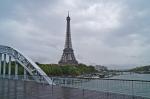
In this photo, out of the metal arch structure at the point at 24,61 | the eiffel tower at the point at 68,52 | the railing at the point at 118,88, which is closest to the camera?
the railing at the point at 118,88

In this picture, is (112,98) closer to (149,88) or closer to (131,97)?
(131,97)

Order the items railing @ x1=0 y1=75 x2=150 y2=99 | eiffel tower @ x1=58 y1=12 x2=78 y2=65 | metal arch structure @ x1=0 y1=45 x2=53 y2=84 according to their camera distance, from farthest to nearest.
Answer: eiffel tower @ x1=58 y1=12 x2=78 y2=65 < metal arch structure @ x1=0 y1=45 x2=53 y2=84 < railing @ x1=0 y1=75 x2=150 y2=99

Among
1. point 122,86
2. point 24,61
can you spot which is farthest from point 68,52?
point 122,86

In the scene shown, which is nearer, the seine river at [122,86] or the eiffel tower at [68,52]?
the seine river at [122,86]

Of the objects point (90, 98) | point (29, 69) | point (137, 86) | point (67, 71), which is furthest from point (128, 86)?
point (67, 71)

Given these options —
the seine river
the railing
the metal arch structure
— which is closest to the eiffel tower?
the metal arch structure

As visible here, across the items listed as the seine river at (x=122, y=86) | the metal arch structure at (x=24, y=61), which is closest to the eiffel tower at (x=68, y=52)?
the metal arch structure at (x=24, y=61)

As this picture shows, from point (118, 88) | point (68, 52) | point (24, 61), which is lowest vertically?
point (118, 88)

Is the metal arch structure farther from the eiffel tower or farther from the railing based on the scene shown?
the eiffel tower

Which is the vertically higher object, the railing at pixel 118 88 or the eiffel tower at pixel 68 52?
the eiffel tower at pixel 68 52

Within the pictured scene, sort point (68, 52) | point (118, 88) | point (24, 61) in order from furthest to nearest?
point (68, 52)
point (24, 61)
point (118, 88)

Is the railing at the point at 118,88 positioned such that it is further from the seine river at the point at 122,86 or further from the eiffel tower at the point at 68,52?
→ the eiffel tower at the point at 68,52

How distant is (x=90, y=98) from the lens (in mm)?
8305

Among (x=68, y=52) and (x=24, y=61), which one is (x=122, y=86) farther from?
(x=68, y=52)
